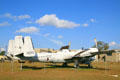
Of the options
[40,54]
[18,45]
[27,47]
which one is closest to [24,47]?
[27,47]

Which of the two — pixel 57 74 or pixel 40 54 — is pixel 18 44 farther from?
pixel 57 74

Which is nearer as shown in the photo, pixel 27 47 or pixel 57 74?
pixel 57 74

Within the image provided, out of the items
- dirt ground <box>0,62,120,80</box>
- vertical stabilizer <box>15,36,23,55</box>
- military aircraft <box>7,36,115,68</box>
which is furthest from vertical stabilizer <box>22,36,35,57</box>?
dirt ground <box>0,62,120,80</box>

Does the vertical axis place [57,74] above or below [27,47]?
below

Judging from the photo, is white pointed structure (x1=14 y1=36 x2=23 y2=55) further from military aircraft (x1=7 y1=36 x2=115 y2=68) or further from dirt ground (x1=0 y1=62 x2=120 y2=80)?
dirt ground (x1=0 y1=62 x2=120 y2=80)

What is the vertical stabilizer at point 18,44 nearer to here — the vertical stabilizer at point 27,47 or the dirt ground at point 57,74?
the vertical stabilizer at point 27,47

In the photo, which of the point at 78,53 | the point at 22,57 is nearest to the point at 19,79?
the point at 22,57

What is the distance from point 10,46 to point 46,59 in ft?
30.6

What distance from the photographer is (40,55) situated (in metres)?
35.1

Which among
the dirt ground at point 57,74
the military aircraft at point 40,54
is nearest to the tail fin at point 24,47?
the military aircraft at point 40,54

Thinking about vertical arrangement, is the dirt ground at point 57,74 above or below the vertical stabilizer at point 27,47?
below

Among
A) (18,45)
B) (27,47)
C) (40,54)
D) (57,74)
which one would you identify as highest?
(18,45)

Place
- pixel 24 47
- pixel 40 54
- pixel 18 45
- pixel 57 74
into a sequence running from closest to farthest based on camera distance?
1. pixel 57 74
2. pixel 24 47
3. pixel 18 45
4. pixel 40 54

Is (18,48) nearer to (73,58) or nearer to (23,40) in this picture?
(23,40)
